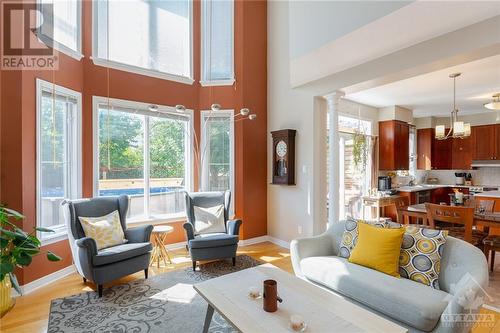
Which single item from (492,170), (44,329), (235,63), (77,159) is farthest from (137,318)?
(492,170)

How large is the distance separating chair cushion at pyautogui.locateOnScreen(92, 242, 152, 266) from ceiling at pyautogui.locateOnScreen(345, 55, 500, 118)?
435 centimetres

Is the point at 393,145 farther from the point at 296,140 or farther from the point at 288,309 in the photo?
the point at 288,309

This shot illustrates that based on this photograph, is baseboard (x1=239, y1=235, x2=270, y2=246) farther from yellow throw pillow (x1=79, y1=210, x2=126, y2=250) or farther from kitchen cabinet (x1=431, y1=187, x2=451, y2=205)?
kitchen cabinet (x1=431, y1=187, x2=451, y2=205)

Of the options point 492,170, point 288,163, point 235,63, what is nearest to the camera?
point 288,163

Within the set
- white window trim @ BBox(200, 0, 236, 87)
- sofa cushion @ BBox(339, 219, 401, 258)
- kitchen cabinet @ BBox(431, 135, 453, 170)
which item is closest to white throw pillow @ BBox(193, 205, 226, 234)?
sofa cushion @ BBox(339, 219, 401, 258)

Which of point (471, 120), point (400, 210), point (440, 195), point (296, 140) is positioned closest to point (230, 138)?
point (296, 140)

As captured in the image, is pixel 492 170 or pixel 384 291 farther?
pixel 492 170

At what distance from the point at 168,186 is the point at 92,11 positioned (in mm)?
2760

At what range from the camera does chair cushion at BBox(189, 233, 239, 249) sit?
11.4 ft

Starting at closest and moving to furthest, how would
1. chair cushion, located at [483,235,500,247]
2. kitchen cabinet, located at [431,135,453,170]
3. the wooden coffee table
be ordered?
the wooden coffee table, chair cushion, located at [483,235,500,247], kitchen cabinet, located at [431,135,453,170]

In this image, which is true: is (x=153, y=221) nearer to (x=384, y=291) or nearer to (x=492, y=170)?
(x=384, y=291)

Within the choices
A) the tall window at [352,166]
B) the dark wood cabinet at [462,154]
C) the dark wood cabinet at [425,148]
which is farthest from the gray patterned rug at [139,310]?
the dark wood cabinet at [462,154]

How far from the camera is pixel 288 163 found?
175 inches

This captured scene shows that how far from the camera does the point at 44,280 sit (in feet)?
10.4
